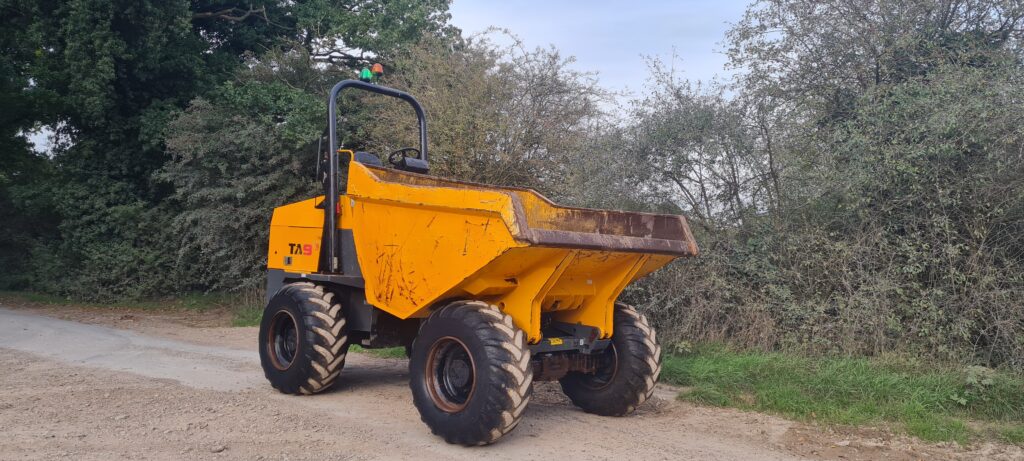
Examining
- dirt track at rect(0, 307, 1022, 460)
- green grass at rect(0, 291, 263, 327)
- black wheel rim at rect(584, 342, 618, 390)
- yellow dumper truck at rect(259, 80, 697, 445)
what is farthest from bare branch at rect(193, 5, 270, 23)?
black wheel rim at rect(584, 342, 618, 390)

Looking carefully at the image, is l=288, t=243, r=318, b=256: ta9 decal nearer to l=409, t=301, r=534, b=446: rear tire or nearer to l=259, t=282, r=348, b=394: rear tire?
l=259, t=282, r=348, b=394: rear tire

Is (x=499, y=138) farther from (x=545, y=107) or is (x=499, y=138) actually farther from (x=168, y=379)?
(x=168, y=379)

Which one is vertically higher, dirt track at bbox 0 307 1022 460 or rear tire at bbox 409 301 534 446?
rear tire at bbox 409 301 534 446

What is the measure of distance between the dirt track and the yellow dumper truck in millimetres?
340

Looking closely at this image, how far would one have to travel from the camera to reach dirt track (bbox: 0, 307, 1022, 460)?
5004 mm

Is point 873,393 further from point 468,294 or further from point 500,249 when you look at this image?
point 500,249

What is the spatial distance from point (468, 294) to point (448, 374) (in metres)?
0.60

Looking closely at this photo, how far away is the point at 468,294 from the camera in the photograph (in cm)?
553

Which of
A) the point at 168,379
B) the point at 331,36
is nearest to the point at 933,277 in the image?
the point at 168,379

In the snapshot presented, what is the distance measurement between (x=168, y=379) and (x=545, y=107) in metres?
7.64

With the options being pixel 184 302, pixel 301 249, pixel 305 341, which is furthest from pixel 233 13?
pixel 305 341

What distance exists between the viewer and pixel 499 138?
485 inches

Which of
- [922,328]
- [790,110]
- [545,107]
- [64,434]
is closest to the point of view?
[64,434]

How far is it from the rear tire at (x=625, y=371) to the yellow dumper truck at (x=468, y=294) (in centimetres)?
1
